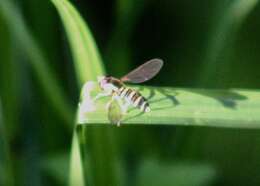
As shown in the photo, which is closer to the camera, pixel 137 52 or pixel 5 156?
pixel 5 156

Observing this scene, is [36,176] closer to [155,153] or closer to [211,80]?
[155,153]

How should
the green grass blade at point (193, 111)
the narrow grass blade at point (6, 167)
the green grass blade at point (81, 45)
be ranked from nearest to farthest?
the green grass blade at point (193, 111) < the green grass blade at point (81, 45) < the narrow grass blade at point (6, 167)

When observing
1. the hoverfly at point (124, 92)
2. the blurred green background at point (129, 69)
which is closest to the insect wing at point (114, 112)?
the hoverfly at point (124, 92)

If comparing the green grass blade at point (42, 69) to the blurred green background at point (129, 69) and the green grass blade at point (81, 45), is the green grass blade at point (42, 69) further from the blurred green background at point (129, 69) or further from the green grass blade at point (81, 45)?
the green grass blade at point (81, 45)

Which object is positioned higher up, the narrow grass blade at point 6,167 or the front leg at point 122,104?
the front leg at point 122,104

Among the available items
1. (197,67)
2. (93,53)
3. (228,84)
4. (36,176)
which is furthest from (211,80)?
(36,176)

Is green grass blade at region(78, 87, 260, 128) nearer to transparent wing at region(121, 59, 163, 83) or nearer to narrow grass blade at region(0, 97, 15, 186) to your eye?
transparent wing at region(121, 59, 163, 83)

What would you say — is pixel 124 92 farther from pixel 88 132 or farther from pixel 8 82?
pixel 8 82

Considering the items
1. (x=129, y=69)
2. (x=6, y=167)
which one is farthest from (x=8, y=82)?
(x=129, y=69)
